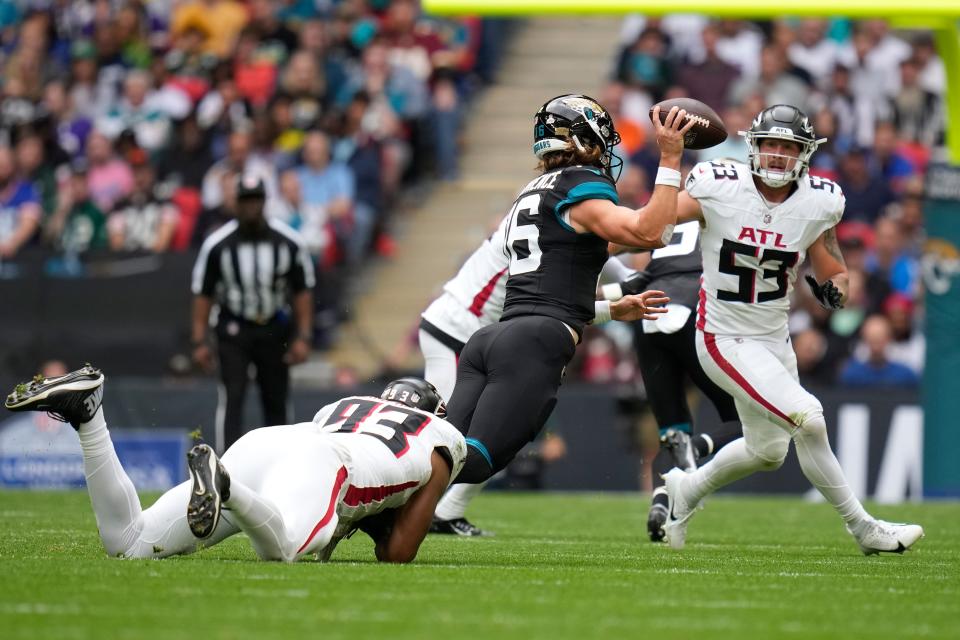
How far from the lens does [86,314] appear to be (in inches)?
555

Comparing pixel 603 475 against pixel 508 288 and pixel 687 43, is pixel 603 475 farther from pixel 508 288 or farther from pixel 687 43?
pixel 508 288

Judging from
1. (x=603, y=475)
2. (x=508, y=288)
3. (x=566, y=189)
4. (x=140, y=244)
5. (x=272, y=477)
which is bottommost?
(x=603, y=475)

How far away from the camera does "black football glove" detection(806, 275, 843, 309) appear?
7.09 meters

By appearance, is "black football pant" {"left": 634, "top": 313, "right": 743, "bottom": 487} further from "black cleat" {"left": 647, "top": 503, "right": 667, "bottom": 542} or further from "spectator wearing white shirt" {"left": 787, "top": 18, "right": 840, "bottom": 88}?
"spectator wearing white shirt" {"left": 787, "top": 18, "right": 840, "bottom": 88}

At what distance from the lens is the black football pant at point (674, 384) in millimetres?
8250

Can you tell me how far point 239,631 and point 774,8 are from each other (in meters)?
7.78

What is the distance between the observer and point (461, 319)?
817cm

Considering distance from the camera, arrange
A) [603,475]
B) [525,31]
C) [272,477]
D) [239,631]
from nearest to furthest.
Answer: [239,631] < [272,477] < [603,475] < [525,31]

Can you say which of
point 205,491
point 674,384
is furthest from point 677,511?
point 205,491

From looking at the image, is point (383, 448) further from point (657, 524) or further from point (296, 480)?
point (657, 524)

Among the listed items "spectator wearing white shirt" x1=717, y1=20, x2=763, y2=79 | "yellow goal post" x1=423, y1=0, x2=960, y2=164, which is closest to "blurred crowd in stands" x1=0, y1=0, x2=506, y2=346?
"spectator wearing white shirt" x1=717, y1=20, x2=763, y2=79

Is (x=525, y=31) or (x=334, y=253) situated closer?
(x=334, y=253)

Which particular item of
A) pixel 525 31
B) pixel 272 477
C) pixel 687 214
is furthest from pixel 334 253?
pixel 272 477

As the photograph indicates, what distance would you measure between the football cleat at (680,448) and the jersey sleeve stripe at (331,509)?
2.67m
